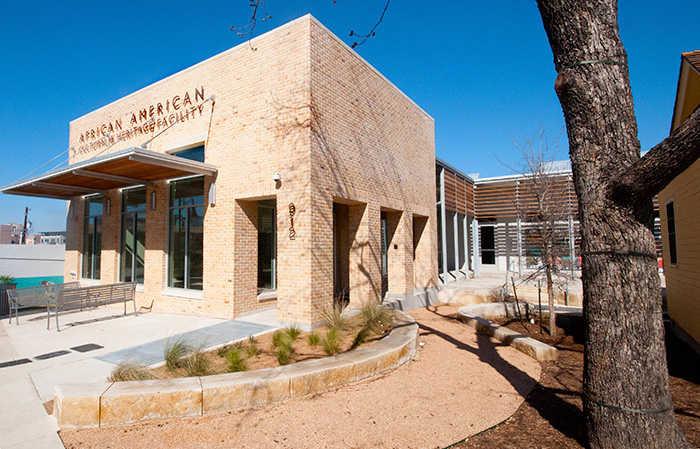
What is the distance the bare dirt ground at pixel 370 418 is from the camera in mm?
3762

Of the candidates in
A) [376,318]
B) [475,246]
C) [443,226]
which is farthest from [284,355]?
[475,246]

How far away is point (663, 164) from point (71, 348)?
28.2 ft

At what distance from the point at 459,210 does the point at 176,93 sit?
1225cm

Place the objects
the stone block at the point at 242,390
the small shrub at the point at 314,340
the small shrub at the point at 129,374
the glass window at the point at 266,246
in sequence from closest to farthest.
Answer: the stone block at the point at 242,390 → the small shrub at the point at 129,374 → the small shrub at the point at 314,340 → the glass window at the point at 266,246

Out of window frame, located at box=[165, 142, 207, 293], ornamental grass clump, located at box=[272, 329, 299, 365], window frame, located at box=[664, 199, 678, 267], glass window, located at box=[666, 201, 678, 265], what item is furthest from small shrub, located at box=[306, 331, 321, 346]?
glass window, located at box=[666, 201, 678, 265]

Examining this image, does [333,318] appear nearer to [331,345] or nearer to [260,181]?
[331,345]

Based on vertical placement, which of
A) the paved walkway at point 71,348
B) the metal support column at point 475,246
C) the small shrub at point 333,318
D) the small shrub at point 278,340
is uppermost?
the metal support column at point 475,246

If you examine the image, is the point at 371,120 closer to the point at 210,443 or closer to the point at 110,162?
the point at 110,162

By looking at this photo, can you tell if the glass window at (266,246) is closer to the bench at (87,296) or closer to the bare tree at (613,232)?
the bench at (87,296)

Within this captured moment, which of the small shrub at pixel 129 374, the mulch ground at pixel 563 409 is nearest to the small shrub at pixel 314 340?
the small shrub at pixel 129 374

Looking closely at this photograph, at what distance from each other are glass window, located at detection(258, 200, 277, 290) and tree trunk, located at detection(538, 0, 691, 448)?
7874mm

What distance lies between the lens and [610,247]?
347 centimetres

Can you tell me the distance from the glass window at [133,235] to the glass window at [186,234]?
1548 millimetres

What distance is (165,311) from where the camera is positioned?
10.5 m
